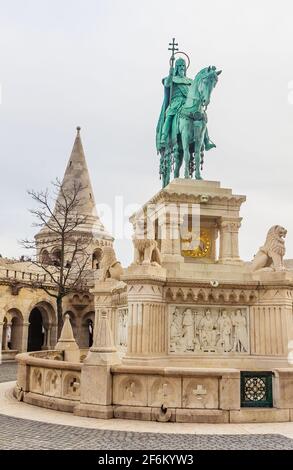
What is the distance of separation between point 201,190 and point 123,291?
338 cm

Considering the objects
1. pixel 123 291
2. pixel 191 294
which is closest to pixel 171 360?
pixel 191 294

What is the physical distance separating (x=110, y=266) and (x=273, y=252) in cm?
488

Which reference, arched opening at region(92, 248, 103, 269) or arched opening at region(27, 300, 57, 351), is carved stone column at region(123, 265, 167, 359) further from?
arched opening at region(92, 248, 103, 269)

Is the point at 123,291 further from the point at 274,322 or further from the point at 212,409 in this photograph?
the point at 212,409

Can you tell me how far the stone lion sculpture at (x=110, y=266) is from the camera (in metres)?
14.9

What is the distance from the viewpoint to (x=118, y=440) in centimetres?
749

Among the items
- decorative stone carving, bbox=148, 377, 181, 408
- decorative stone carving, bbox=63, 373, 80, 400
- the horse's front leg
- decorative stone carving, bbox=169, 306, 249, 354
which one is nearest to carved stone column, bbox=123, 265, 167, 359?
decorative stone carving, bbox=169, 306, 249, 354

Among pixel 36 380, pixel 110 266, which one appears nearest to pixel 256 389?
pixel 36 380

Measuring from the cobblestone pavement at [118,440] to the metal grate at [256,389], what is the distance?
1.25m

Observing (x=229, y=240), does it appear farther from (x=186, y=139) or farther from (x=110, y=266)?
(x=110, y=266)

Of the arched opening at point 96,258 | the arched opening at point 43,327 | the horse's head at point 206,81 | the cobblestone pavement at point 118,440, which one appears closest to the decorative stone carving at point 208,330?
the cobblestone pavement at point 118,440

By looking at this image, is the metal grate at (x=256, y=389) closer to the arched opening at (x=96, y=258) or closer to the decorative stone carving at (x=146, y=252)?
the decorative stone carving at (x=146, y=252)

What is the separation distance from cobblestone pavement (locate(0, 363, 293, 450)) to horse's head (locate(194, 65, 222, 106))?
9168mm

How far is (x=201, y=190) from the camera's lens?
45.2 ft
